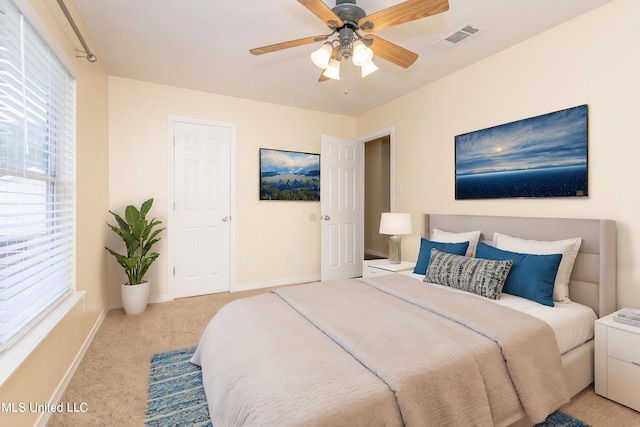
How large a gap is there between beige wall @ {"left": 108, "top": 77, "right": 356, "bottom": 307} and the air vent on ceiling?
2.19 m

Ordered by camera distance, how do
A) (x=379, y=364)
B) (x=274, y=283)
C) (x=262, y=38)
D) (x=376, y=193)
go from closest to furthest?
1. (x=379, y=364)
2. (x=262, y=38)
3. (x=274, y=283)
4. (x=376, y=193)

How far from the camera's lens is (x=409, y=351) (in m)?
1.29

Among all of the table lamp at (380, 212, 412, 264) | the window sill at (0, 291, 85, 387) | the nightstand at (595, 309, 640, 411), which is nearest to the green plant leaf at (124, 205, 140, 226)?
the window sill at (0, 291, 85, 387)

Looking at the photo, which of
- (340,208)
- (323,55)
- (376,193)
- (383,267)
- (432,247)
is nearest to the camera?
(323,55)

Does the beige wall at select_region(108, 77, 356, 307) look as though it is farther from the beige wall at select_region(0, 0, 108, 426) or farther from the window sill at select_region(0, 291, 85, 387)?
the window sill at select_region(0, 291, 85, 387)

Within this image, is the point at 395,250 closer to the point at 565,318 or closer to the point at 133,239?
the point at 565,318

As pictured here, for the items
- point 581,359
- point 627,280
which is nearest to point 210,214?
point 581,359

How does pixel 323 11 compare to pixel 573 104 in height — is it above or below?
above

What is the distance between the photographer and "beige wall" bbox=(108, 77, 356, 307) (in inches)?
134

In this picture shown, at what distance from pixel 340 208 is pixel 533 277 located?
8.91ft

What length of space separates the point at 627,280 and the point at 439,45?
225cm

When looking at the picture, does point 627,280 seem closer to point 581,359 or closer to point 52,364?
point 581,359

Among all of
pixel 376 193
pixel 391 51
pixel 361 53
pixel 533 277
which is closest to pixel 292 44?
pixel 361 53

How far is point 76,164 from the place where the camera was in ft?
7.47
